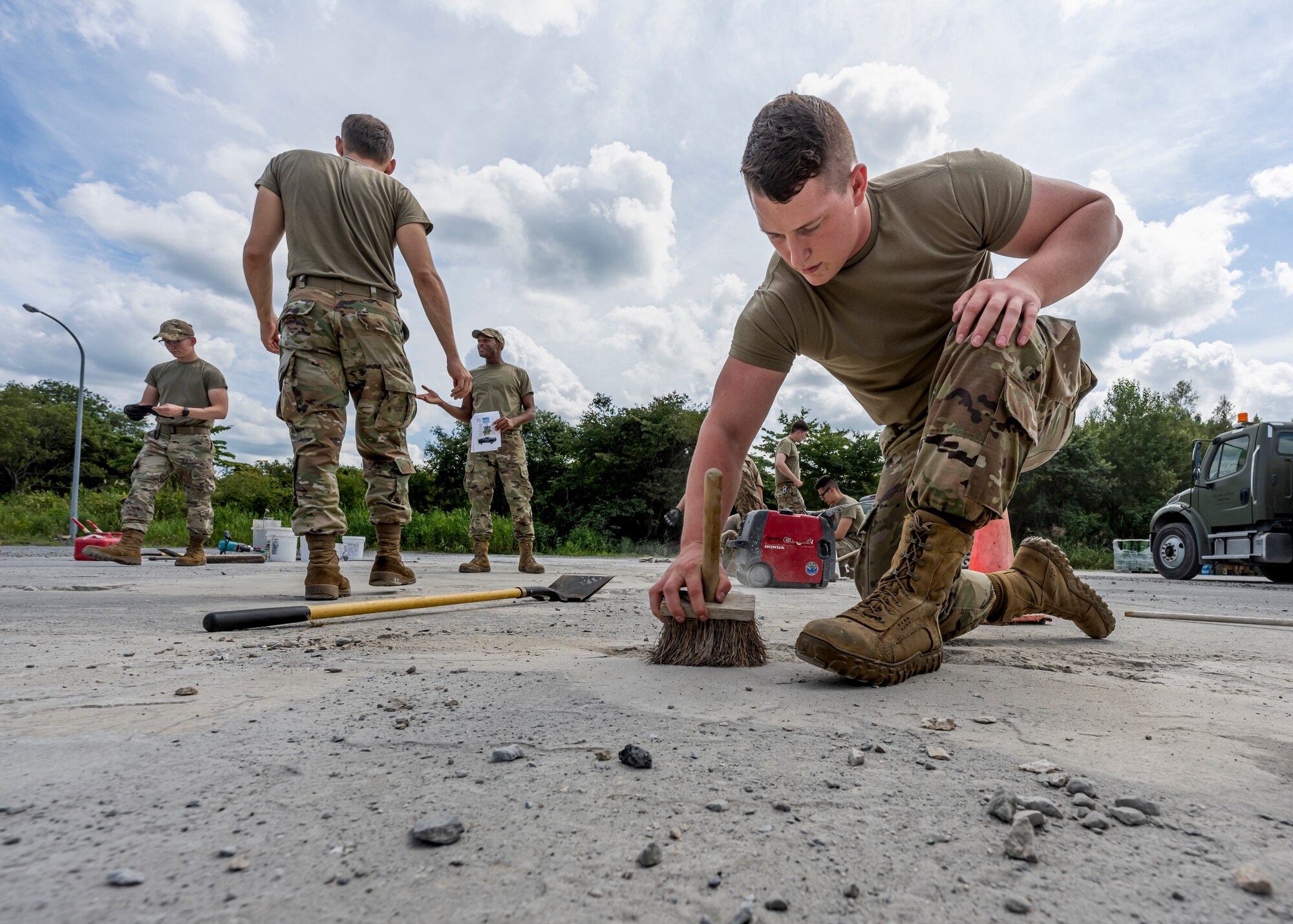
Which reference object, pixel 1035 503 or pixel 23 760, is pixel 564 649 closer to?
pixel 23 760

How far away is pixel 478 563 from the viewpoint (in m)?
6.00

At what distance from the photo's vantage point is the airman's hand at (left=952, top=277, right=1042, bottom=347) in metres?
1.63

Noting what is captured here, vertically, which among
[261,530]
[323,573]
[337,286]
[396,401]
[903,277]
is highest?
[337,286]

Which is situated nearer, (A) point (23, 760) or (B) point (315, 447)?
(A) point (23, 760)

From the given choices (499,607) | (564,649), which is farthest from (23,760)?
(499,607)

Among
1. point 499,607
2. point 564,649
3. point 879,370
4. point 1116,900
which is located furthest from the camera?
point 499,607

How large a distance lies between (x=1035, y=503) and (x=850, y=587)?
1934 cm

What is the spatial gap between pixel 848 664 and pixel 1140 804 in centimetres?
66

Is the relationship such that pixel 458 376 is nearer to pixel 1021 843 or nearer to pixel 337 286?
pixel 337 286

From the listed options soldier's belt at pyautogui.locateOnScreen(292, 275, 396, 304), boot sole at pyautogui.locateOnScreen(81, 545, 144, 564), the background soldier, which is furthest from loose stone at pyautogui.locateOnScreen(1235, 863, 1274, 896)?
boot sole at pyautogui.locateOnScreen(81, 545, 144, 564)

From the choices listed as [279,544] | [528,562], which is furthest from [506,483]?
[279,544]

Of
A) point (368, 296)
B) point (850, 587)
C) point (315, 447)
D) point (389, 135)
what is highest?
point (389, 135)

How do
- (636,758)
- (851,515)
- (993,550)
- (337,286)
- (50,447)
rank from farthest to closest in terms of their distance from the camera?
(50,447)
(851,515)
(337,286)
(993,550)
(636,758)

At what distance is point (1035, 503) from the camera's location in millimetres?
22203
